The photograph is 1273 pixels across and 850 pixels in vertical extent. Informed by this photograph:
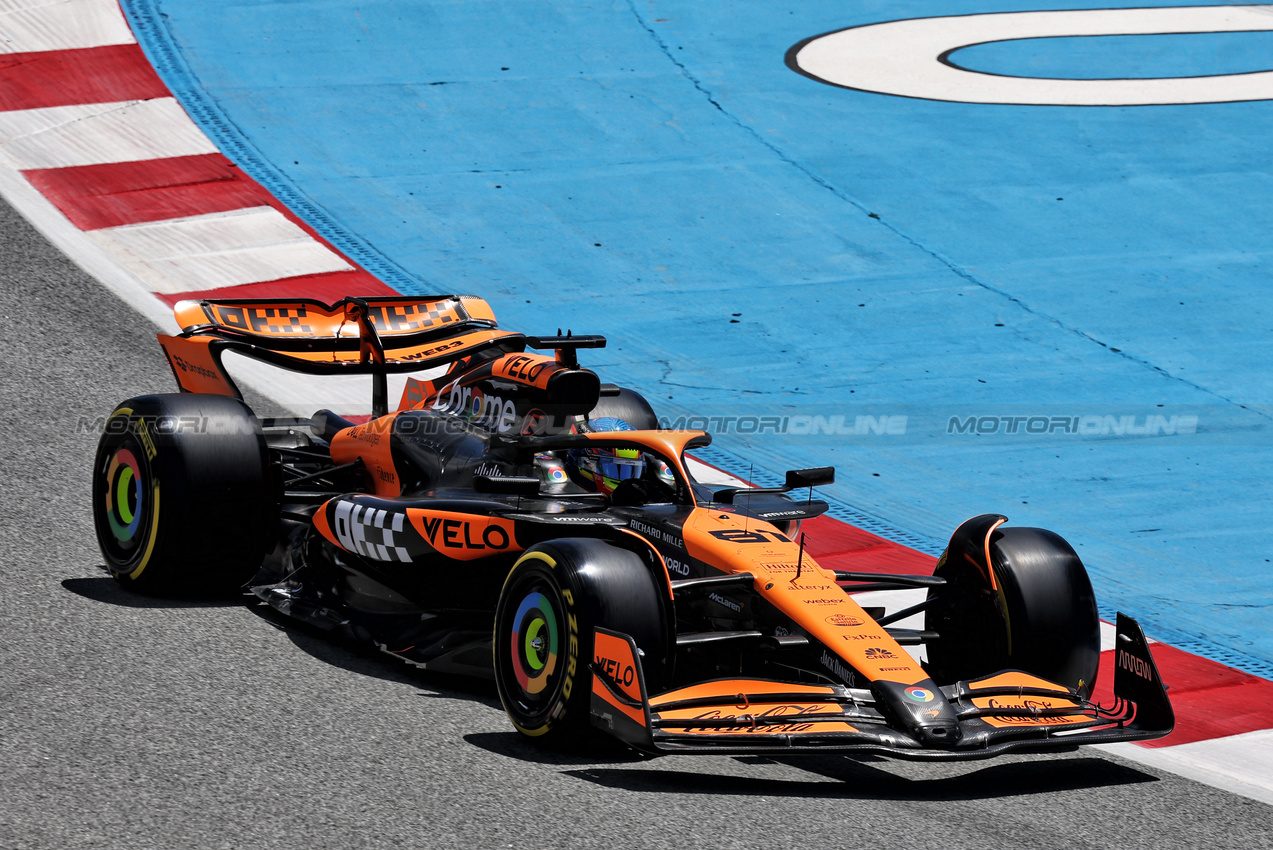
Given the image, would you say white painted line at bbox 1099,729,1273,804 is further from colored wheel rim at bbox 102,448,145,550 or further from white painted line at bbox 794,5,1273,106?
white painted line at bbox 794,5,1273,106

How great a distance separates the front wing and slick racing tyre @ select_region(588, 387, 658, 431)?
3065 mm

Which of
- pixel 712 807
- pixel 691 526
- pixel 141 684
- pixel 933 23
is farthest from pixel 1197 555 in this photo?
pixel 933 23

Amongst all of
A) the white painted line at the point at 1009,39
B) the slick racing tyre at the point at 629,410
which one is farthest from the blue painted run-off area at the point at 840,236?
the slick racing tyre at the point at 629,410

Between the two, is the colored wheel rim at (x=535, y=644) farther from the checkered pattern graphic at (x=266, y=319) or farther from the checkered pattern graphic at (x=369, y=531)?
the checkered pattern graphic at (x=266, y=319)

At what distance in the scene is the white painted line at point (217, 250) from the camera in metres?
11.8

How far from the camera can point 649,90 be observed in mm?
15258

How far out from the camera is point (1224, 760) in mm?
6453

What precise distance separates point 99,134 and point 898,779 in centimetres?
1050

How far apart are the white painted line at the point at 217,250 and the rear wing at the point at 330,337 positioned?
11.2 ft

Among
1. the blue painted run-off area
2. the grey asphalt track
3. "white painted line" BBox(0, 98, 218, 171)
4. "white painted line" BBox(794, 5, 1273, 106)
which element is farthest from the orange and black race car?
"white painted line" BBox(794, 5, 1273, 106)

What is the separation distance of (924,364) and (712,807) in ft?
21.2

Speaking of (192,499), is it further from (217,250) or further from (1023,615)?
(217,250)

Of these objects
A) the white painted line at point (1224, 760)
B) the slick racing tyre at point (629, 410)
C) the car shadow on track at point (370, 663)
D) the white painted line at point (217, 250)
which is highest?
the white painted line at point (217, 250)

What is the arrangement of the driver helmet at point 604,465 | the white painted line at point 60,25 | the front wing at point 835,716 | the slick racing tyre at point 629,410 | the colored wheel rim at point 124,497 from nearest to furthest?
the front wing at point 835,716 < the driver helmet at point 604,465 < the colored wheel rim at point 124,497 < the slick racing tyre at point 629,410 < the white painted line at point 60,25
